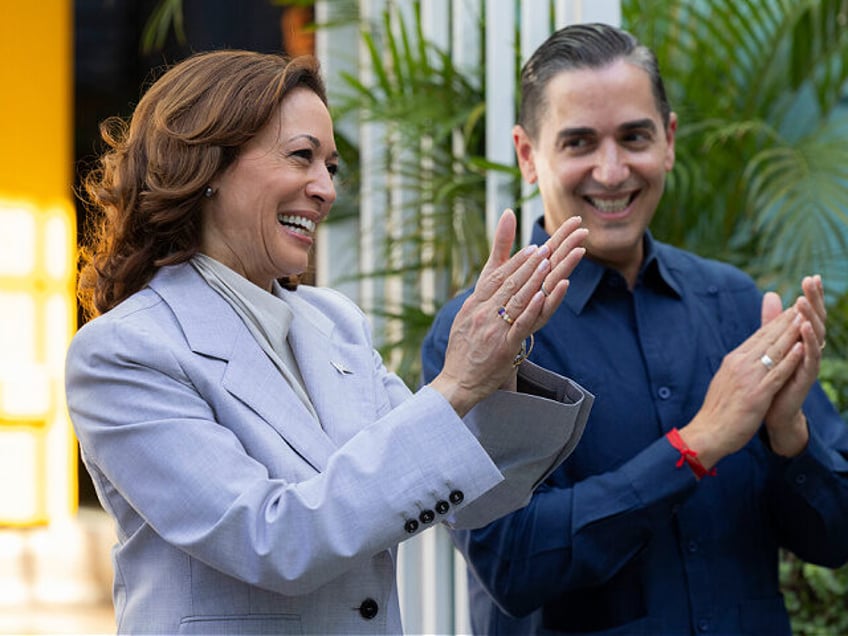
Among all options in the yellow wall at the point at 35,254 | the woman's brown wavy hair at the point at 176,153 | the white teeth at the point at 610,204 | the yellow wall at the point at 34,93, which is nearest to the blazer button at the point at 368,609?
the woman's brown wavy hair at the point at 176,153

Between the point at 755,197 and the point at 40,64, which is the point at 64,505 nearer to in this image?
the point at 40,64

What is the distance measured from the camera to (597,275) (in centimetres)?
226

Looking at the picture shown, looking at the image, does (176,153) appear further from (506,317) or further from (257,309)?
(506,317)

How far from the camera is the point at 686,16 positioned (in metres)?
3.77

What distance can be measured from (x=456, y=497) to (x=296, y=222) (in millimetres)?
434

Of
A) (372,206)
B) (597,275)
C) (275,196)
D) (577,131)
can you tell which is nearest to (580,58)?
(577,131)

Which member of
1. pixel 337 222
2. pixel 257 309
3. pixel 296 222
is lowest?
pixel 337 222

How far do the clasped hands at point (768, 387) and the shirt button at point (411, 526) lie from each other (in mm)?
605

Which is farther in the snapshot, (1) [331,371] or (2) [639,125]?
(2) [639,125]

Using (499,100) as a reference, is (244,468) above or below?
below

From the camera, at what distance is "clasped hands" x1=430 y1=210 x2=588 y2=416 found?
5.56 ft

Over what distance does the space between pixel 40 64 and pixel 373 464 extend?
21.6 feet

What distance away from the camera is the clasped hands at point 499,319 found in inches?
66.7

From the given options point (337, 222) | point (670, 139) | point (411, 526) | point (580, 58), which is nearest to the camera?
point (411, 526)
